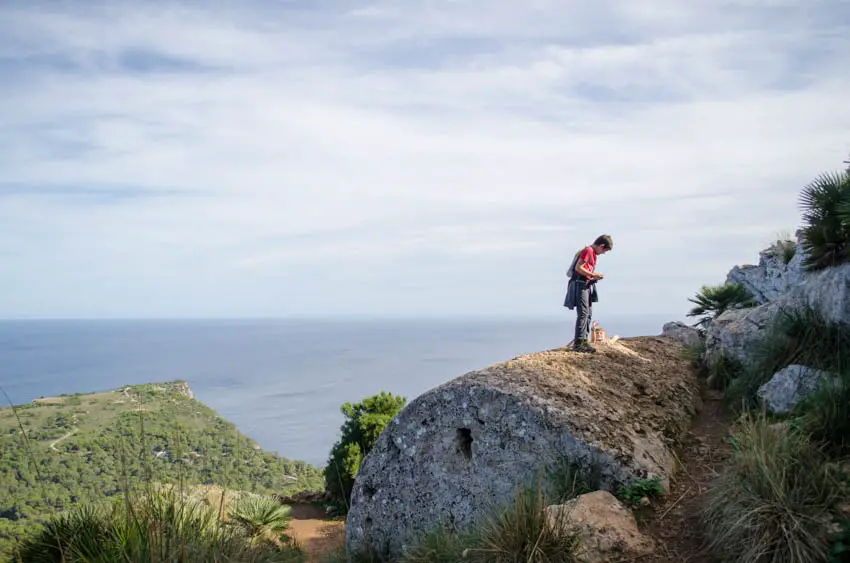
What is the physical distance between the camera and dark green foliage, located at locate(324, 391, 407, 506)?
19.7m

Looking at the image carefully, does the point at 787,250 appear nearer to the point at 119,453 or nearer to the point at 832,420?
the point at 832,420

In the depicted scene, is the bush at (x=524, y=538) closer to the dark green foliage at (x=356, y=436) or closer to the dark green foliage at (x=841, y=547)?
the dark green foliage at (x=841, y=547)

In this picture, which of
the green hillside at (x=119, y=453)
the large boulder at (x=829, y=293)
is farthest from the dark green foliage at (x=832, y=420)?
the green hillside at (x=119, y=453)

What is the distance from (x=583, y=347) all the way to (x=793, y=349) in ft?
10.0

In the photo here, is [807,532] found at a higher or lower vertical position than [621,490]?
higher

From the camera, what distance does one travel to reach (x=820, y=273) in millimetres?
8320

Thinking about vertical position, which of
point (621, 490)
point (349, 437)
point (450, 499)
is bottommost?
point (349, 437)

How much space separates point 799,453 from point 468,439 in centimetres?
438

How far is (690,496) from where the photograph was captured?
20.8 feet

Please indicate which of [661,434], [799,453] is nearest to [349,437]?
[661,434]

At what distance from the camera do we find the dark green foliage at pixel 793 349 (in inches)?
293

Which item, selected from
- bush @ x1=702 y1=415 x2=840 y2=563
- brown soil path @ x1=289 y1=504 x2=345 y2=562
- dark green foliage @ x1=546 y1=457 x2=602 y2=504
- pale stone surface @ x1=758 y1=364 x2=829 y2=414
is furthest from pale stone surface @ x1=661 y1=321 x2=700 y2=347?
brown soil path @ x1=289 y1=504 x2=345 y2=562

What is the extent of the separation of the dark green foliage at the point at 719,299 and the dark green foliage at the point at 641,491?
326 inches

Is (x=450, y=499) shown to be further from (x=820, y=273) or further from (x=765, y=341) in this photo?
(x=820, y=273)
